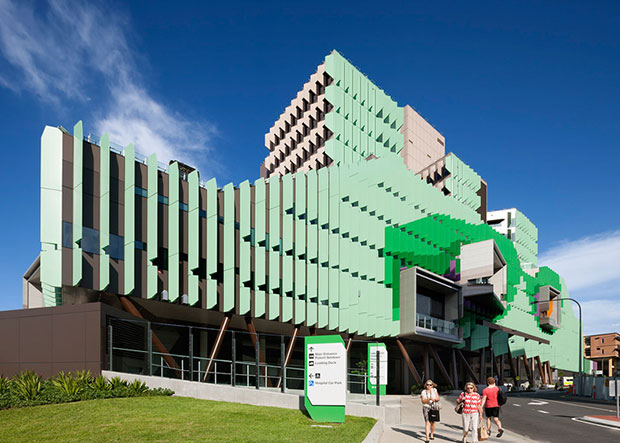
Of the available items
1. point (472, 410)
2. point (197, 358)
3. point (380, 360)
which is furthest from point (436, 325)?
point (472, 410)

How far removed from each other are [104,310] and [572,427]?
19.4 metres

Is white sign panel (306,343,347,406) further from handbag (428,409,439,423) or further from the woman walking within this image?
the woman walking

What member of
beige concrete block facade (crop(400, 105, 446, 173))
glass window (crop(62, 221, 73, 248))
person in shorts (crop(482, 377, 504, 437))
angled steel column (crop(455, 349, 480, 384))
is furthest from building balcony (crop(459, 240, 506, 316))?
glass window (crop(62, 221, 73, 248))

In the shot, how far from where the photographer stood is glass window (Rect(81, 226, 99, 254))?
2620 cm

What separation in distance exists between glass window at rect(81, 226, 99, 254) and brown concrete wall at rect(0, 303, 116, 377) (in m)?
4.76

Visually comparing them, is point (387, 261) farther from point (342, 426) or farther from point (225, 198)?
point (342, 426)

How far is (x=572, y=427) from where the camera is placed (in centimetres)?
2141

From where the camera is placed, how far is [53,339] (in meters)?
21.6

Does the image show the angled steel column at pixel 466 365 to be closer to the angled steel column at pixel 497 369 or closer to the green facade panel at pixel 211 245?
the angled steel column at pixel 497 369

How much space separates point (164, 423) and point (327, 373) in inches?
216

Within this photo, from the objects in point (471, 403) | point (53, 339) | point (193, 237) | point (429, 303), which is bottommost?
point (471, 403)

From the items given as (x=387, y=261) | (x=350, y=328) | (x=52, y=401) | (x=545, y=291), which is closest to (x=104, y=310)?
(x=52, y=401)

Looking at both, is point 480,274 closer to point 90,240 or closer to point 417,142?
point 417,142

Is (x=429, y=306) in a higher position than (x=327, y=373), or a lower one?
higher
